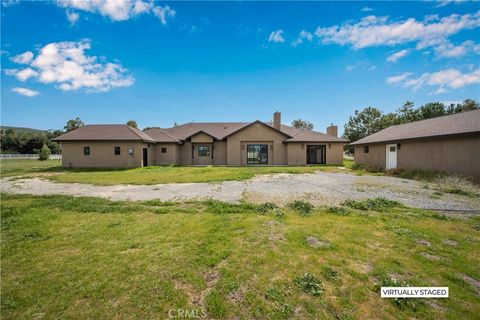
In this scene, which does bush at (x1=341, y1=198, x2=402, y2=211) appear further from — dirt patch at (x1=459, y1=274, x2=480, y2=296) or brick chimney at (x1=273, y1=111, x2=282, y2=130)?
brick chimney at (x1=273, y1=111, x2=282, y2=130)

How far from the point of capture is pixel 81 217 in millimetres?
5777

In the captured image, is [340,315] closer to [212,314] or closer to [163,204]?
[212,314]

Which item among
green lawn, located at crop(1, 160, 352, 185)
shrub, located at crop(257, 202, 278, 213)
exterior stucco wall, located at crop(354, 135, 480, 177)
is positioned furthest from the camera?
green lawn, located at crop(1, 160, 352, 185)

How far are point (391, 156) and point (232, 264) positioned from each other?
18319mm

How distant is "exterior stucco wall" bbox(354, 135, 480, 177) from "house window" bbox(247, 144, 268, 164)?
12229mm

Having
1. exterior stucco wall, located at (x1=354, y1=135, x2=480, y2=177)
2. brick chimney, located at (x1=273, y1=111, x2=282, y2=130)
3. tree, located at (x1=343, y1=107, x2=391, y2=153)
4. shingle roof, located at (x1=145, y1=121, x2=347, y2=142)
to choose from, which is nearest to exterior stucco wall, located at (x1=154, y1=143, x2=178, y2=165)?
shingle roof, located at (x1=145, y1=121, x2=347, y2=142)

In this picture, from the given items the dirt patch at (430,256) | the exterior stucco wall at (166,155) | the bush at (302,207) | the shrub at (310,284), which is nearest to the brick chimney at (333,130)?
the exterior stucco wall at (166,155)

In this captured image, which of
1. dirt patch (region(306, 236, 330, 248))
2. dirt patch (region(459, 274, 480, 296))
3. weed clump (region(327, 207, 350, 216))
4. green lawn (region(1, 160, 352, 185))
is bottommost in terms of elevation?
dirt patch (region(459, 274, 480, 296))

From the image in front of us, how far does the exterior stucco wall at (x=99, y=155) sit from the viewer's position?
2059cm

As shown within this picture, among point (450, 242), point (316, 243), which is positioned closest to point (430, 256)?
point (450, 242)

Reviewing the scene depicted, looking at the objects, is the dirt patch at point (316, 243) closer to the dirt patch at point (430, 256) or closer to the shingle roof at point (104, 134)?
the dirt patch at point (430, 256)

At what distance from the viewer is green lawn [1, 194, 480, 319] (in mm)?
2533

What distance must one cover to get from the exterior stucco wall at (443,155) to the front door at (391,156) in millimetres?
511

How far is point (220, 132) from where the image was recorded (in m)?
27.2
